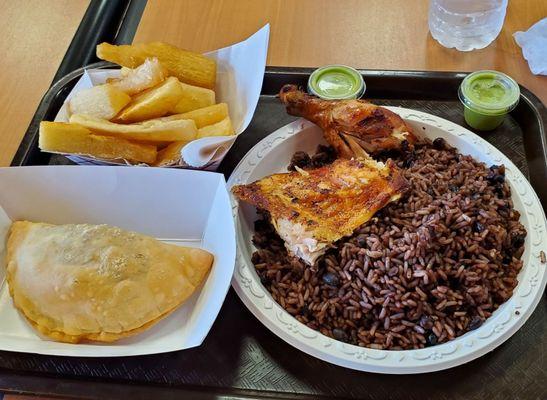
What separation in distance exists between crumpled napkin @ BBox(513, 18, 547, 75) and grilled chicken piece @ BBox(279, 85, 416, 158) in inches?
30.8

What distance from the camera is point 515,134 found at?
232 centimetres

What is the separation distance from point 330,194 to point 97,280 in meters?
0.82

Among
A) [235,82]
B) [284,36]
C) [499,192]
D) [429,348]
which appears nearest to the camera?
[429,348]

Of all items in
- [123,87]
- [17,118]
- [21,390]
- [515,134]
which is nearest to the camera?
[21,390]

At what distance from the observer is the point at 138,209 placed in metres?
2.09

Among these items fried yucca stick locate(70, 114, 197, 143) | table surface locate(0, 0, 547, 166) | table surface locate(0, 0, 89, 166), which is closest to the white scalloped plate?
fried yucca stick locate(70, 114, 197, 143)

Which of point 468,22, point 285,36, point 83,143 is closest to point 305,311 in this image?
point 83,143

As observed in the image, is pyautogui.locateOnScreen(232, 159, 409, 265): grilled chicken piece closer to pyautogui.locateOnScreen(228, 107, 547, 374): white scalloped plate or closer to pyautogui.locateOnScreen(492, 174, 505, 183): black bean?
pyautogui.locateOnScreen(228, 107, 547, 374): white scalloped plate

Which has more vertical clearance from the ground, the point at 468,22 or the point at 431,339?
the point at 468,22

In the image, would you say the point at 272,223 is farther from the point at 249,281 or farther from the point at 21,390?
the point at 21,390

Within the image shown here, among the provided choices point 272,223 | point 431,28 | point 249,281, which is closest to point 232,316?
point 249,281

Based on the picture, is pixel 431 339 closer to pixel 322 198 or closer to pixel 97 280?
pixel 322 198

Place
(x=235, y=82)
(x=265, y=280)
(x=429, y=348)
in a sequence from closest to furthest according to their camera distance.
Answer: (x=429, y=348)
(x=265, y=280)
(x=235, y=82)

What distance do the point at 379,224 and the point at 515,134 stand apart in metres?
0.84
